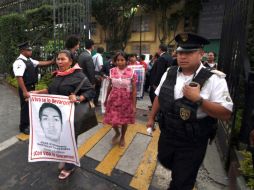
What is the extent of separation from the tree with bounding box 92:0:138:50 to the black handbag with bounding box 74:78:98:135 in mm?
16691

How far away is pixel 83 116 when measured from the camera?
301 centimetres

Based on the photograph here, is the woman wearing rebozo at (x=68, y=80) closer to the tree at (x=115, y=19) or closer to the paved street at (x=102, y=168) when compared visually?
the paved street at (x=102, y=168)

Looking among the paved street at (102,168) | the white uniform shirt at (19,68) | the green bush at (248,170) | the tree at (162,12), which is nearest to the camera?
the green bush at (248,170)

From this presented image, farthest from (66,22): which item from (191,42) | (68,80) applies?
(191,42)

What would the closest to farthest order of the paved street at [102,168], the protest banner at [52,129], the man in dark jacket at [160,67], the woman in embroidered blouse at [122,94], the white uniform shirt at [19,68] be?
the protest banner at [52,129], the paved street at [102,168], the woman in embroidered blouse at [122,94], the white uniform shirt at [19,68], the man in dark jacket at [160,67]

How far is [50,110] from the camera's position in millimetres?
3027

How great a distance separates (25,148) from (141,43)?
16.8m

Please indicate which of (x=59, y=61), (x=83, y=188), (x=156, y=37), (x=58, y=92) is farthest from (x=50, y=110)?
(x=156, y=37)

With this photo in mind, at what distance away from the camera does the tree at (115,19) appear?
18922mm

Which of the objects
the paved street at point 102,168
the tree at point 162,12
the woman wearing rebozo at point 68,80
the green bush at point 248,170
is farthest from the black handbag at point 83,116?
the tree at point 162,12

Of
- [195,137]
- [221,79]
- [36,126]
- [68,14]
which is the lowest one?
[36,126]

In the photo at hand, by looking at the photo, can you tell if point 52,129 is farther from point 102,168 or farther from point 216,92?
point 216,92

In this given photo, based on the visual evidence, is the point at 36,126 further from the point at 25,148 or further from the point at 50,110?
the point at 25,148

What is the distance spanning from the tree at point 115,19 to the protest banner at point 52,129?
55.0ft
